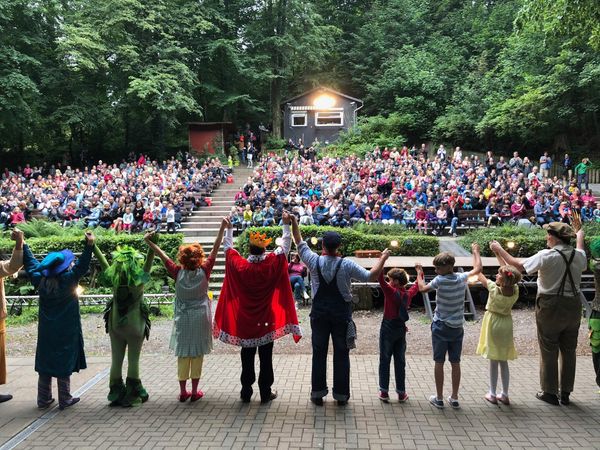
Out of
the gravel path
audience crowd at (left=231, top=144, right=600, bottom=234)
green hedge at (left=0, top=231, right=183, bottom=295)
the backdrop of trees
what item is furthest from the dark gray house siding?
the gravel path

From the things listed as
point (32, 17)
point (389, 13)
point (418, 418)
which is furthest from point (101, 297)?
point (389, 13)

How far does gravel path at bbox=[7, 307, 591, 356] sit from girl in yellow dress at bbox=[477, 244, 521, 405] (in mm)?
2299

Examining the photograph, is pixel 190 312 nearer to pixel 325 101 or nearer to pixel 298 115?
pixel 325 101

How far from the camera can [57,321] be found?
5277 millimetres

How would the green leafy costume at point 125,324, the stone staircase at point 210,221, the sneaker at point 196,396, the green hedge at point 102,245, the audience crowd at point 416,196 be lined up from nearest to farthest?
the green leafy costume at point 125,324 → the sneaker at point 196,396 → the green hedge at point 102,245 → the stone staircase at point 210,221 → the audience crowd at point 416,196

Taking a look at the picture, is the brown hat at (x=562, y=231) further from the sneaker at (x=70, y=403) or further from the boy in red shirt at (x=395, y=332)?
the sneaker at (x=70, y=403)

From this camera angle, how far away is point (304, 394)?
5629 mm

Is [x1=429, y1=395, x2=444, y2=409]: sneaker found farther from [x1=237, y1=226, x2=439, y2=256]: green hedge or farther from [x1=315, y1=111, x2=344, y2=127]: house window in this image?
[x1=315, y1=111, x2=344, y2=127]: house window

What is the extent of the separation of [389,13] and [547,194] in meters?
26.3

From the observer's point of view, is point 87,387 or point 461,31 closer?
point 87,387

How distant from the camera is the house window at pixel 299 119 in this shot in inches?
1412

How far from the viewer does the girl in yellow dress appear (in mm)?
5230

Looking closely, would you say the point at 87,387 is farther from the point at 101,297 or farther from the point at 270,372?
the point at 101,297

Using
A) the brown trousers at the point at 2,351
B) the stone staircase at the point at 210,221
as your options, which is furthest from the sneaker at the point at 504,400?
the stone staircase at the point at 210,221
